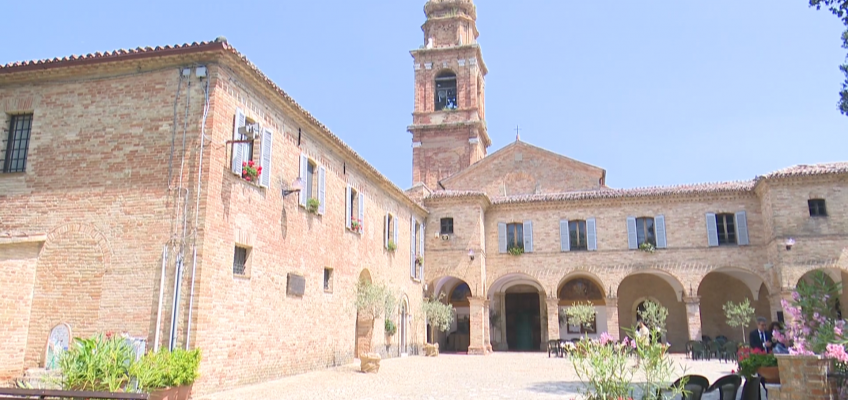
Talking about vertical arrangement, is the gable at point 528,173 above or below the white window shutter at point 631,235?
above

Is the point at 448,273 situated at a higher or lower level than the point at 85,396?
Answer: higher

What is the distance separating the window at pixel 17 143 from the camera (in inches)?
507

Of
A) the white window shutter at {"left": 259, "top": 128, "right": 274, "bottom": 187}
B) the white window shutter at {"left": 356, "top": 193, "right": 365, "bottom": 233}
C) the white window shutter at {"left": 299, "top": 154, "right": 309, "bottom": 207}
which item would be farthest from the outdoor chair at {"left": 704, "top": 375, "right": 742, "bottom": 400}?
the white window shutter at {"left": 356, "top": 193, "right": 365, "bottom": 233}

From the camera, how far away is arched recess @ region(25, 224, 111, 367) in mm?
11516

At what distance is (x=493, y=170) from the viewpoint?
104 ft

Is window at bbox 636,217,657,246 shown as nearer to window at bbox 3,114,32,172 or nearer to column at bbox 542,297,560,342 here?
column at bbox 542,297,560,342

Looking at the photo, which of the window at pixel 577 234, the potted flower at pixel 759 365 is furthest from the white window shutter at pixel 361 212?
the potted flower at pixel 759 365

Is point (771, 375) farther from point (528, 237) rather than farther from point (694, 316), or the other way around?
point (528, 237)

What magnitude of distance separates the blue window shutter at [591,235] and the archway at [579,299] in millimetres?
3087

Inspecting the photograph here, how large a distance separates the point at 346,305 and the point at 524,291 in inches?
550

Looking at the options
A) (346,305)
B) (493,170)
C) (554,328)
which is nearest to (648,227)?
(554,328)

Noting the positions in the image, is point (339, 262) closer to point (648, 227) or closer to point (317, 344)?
point (317, 344)

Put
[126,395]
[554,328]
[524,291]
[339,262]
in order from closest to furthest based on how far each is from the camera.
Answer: [126,395]
[339,262]
[554,328]
[524,291]

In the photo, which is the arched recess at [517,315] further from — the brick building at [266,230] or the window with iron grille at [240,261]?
the window with iron grille at [240,261]
